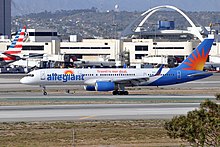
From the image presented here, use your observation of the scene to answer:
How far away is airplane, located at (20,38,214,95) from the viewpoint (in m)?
75.1

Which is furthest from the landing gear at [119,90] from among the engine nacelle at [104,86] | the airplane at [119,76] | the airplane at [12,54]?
the airplane at [12,54]

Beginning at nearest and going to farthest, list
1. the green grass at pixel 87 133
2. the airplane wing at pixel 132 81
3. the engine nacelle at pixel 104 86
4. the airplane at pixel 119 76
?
the green grass at pixel 87 133 < the engine nacelle at pixel 104 86 < the airplane at pixel 119 76 < the airplane wing at pixel 132 81

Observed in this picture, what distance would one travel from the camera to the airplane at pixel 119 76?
75.1 meters

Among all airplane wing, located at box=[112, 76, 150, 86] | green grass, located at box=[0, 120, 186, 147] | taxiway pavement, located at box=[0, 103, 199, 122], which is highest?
airplane wing, located at box=[112, 76, 150, 86]

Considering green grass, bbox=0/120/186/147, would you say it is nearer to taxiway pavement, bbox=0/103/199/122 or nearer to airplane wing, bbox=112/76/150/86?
taxiway pavement, bbox=0/103/199/122

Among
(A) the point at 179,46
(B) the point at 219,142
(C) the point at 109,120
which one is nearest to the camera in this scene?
(B) the point at 219,142

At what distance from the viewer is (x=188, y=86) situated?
91438 mm

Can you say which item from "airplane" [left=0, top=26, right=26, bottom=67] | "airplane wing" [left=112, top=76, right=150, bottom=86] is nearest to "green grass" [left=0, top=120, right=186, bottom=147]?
"airplane wing" [left=112, top=76, right=150, bottom=86]

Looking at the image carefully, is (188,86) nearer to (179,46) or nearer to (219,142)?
(219,142)

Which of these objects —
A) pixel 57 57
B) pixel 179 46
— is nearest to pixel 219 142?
pixel 57 57

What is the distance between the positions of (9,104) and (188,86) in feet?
118

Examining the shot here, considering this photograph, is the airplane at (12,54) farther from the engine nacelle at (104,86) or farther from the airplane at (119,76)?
the engine nacelle at (104,86)

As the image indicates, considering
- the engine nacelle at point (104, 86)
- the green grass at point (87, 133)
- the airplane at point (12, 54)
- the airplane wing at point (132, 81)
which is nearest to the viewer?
the green grass at point (87, 133)

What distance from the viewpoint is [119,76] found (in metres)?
76.8
